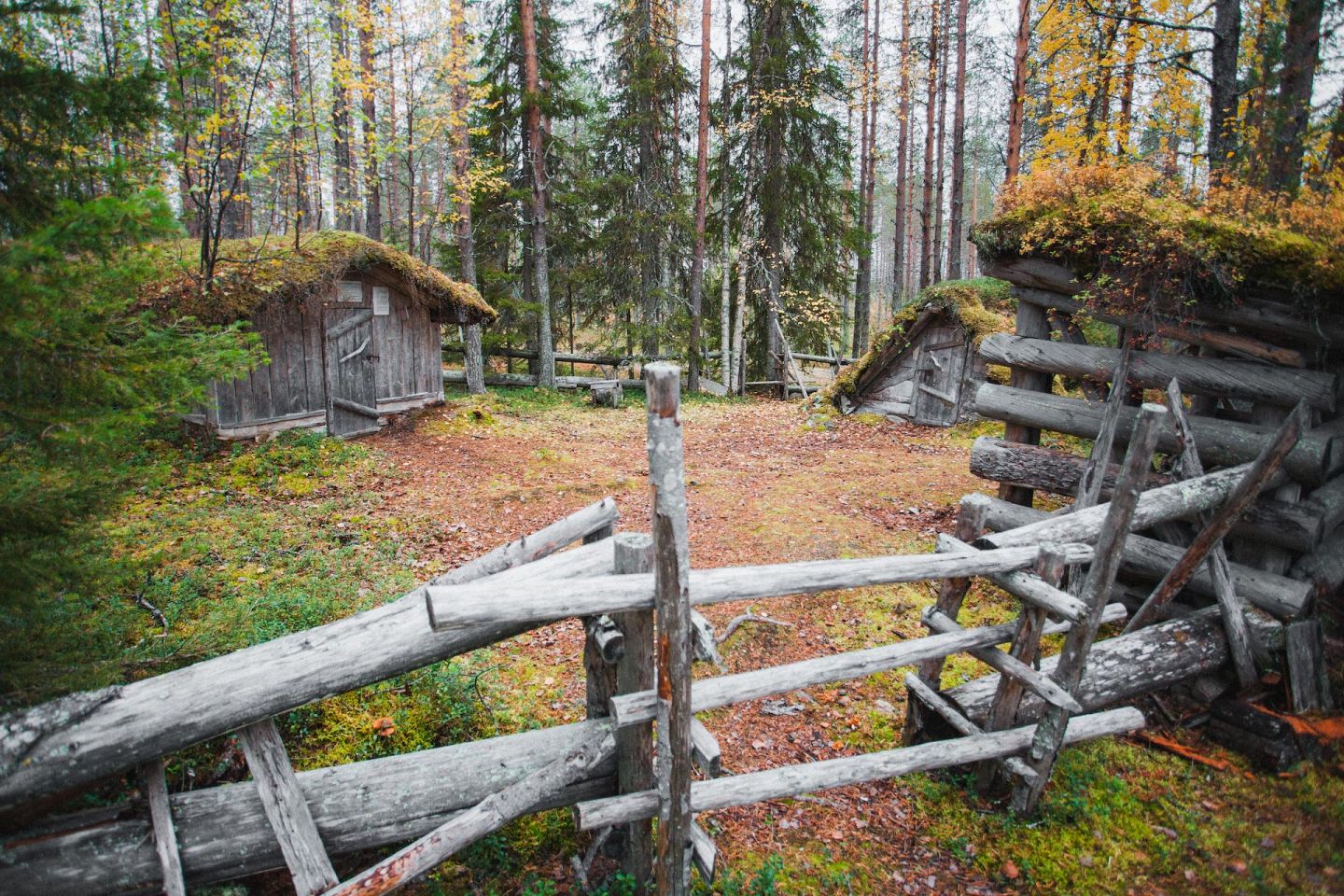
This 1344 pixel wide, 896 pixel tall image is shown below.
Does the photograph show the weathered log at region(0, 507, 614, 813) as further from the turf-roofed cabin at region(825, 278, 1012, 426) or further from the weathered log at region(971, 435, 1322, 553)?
the turf-roofed cabin at region(825, 278, 1012, 426)

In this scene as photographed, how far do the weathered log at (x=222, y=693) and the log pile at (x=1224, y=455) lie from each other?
12.8 ft

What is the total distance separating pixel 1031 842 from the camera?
411 cm

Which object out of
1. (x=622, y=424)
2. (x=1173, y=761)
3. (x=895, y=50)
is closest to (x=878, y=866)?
(x=1173, y=761)

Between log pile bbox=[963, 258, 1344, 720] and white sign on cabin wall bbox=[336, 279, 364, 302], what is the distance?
12.2 m

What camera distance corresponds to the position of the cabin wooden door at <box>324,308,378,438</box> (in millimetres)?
13211

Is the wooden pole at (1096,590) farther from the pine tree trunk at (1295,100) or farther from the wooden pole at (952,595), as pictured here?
the pine tree trunk at (1295,100)

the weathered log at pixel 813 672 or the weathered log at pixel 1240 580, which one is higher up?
the weathered log at pixel 813 672

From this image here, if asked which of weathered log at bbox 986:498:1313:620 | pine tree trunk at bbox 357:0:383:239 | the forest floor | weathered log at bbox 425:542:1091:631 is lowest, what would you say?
the forest floor

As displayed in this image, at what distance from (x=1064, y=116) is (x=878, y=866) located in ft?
34.2

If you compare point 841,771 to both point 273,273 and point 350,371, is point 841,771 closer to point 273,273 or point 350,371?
point 273,273

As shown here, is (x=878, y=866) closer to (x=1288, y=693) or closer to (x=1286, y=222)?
(x=1288, y=693)

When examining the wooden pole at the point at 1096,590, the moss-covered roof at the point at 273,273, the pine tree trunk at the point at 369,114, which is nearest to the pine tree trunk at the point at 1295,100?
the wooden pole at the point at 1096,590

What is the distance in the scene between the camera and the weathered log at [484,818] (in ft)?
9.57

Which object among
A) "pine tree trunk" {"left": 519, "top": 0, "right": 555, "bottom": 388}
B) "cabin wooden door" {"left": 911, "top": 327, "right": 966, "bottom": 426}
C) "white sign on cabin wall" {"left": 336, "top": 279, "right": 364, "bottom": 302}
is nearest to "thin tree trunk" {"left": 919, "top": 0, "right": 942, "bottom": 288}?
"cabin wooden door" {"left": 911, "top": 327, "right": 966, "bottom": 426}
